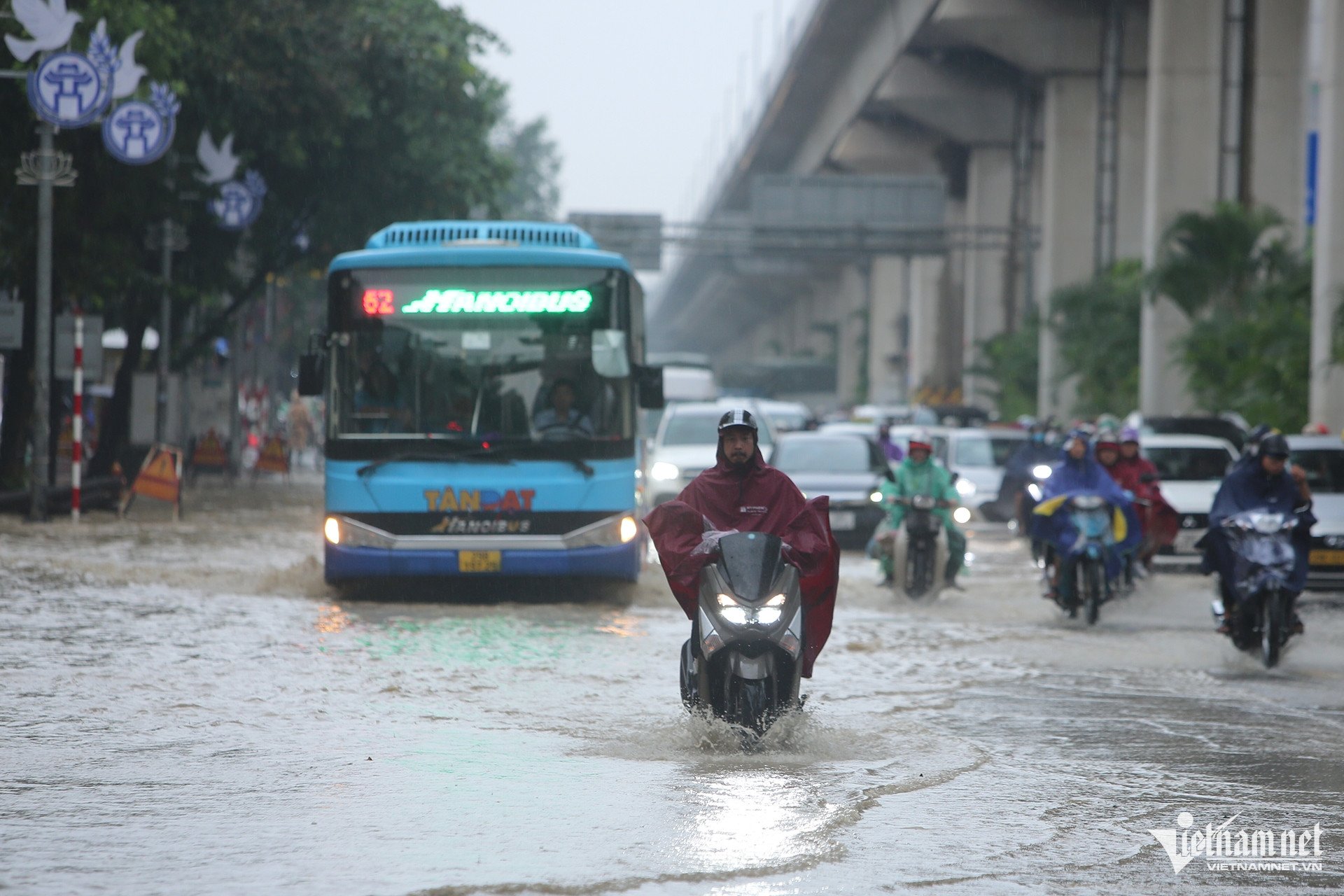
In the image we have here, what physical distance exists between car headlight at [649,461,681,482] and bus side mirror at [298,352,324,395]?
1157 cm

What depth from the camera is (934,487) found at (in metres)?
16.9

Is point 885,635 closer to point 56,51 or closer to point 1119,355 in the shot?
point 56,51

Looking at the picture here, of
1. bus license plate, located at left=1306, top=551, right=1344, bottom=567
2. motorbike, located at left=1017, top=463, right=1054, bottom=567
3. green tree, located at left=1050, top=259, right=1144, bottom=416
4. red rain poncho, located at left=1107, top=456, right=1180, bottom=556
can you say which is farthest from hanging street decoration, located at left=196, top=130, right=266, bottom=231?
green tree, located at left=1050, top=259, right=1144, bottom=416

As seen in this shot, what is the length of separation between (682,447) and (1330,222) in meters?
9.97

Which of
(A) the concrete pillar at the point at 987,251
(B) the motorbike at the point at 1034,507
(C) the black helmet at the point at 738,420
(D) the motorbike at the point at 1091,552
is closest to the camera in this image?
(C) the black helmet at the point at 738,420

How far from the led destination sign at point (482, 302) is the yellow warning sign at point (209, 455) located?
22.7 meters

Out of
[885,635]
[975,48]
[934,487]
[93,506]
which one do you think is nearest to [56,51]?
[93,506]

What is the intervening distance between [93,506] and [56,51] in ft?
27.6

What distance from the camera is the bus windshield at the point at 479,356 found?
1521cm

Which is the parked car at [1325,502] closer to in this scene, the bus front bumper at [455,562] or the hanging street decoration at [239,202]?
the bus front bumper at [455,562]

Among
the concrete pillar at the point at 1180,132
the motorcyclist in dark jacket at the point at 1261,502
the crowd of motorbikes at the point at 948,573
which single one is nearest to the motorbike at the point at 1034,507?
the crowd of motorbikes at the point at 948,573

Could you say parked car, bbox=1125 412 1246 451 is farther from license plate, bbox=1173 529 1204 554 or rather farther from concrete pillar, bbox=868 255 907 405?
concrete pillar, bbox=868 255 907 405

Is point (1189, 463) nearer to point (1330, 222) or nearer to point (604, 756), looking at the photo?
point (1330, 222)

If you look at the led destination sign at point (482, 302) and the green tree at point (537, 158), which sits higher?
the green tree at point (537, 158)
